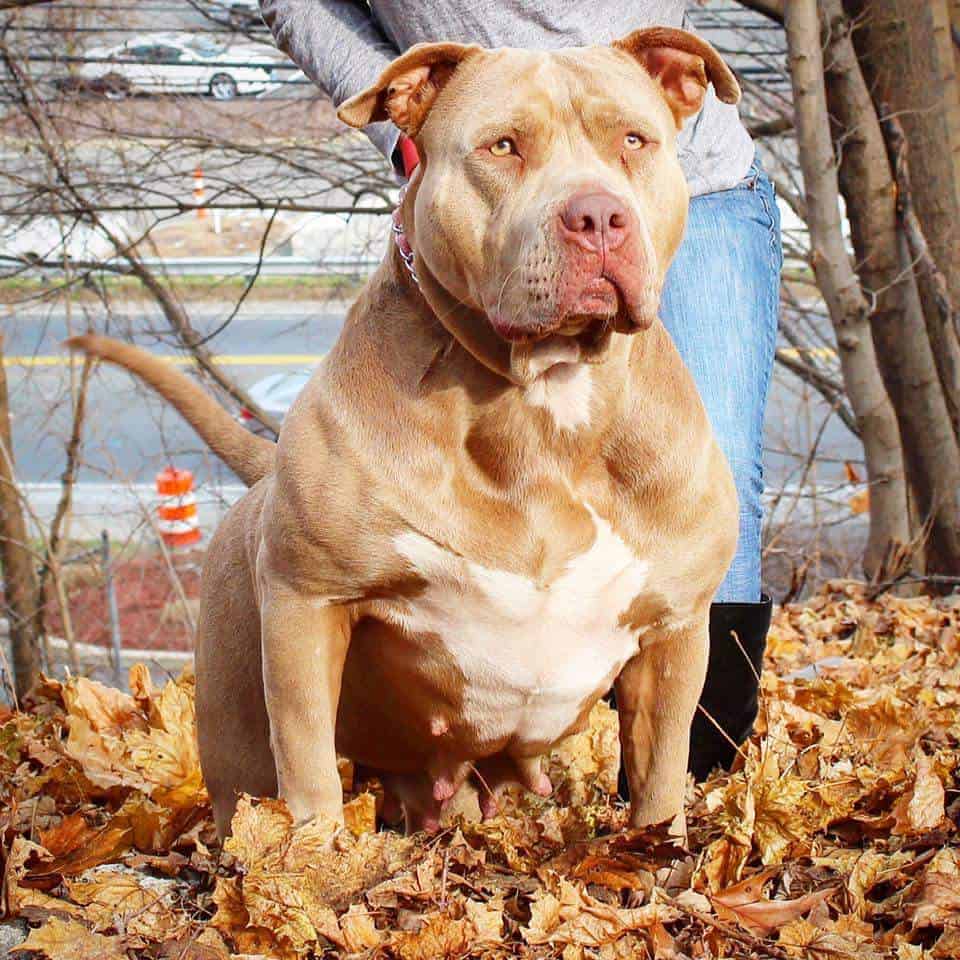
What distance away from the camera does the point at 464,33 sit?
3096 mm

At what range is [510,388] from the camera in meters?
2.52

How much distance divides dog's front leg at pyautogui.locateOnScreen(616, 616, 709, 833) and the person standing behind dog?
490 mm

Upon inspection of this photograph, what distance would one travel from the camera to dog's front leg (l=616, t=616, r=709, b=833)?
8.81 ft

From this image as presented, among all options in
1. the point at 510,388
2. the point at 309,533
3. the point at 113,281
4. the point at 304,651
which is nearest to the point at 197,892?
the point at 304,651

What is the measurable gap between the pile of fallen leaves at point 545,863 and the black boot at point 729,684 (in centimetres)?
9

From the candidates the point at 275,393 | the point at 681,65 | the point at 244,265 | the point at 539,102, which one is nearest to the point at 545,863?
the point at 539,102

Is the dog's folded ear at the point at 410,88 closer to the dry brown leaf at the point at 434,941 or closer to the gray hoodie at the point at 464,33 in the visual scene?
the gray hoodie at the point at 464,33

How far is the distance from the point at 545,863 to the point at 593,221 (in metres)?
1.25

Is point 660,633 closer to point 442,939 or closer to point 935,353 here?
point 442,939

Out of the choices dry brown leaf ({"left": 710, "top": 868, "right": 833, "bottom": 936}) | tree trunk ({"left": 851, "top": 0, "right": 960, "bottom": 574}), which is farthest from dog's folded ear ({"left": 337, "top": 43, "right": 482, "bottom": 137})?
tree trunk ({"left": 851, "top": 0, "right": 960, "bottom": 574})

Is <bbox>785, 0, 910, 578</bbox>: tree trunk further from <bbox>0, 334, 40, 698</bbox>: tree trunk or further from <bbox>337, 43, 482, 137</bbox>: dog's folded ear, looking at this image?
<bbox>0, 334, 40, 698</bbox>: tree trunk

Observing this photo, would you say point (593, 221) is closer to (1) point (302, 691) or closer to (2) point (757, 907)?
(1) point (302, 691)

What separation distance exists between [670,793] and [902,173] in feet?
13.3

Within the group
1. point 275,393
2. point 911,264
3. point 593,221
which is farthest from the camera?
point 275,393
